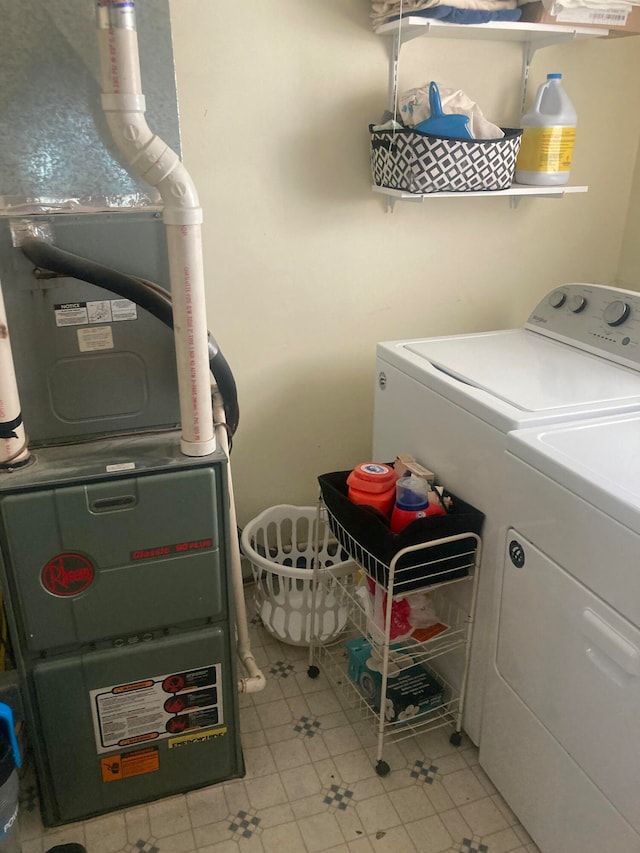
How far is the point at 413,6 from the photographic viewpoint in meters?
1.66

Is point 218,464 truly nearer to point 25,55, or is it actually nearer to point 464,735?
point 25,55

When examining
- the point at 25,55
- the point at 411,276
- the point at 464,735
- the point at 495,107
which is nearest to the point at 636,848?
the point at 464,735

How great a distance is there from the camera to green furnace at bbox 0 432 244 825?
1278mm

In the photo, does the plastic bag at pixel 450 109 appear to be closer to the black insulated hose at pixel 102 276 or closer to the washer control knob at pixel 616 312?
the washer control knob at pixel 616 312

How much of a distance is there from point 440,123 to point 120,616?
4.49 feet

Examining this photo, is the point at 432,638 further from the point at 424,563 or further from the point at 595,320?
the point at 595,320

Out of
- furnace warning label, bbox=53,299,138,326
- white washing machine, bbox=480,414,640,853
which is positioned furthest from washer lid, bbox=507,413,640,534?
furnace warning label, bbox=53,299,138,326

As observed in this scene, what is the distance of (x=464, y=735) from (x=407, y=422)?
0.79 m

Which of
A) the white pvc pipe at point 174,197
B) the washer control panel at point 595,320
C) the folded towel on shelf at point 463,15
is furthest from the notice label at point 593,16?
the white pvc pipe at point 174,197

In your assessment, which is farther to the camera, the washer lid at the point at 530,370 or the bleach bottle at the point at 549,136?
the bleach bottle at the point at 549,136

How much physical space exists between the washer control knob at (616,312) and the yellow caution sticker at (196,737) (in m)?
1.36

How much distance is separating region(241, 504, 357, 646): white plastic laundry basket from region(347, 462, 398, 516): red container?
1.05ft

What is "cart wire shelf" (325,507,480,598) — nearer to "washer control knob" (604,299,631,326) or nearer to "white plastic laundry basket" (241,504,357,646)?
"white plastic laundry basket" (241,504,357,646)

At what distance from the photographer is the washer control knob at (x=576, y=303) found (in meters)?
1.87
